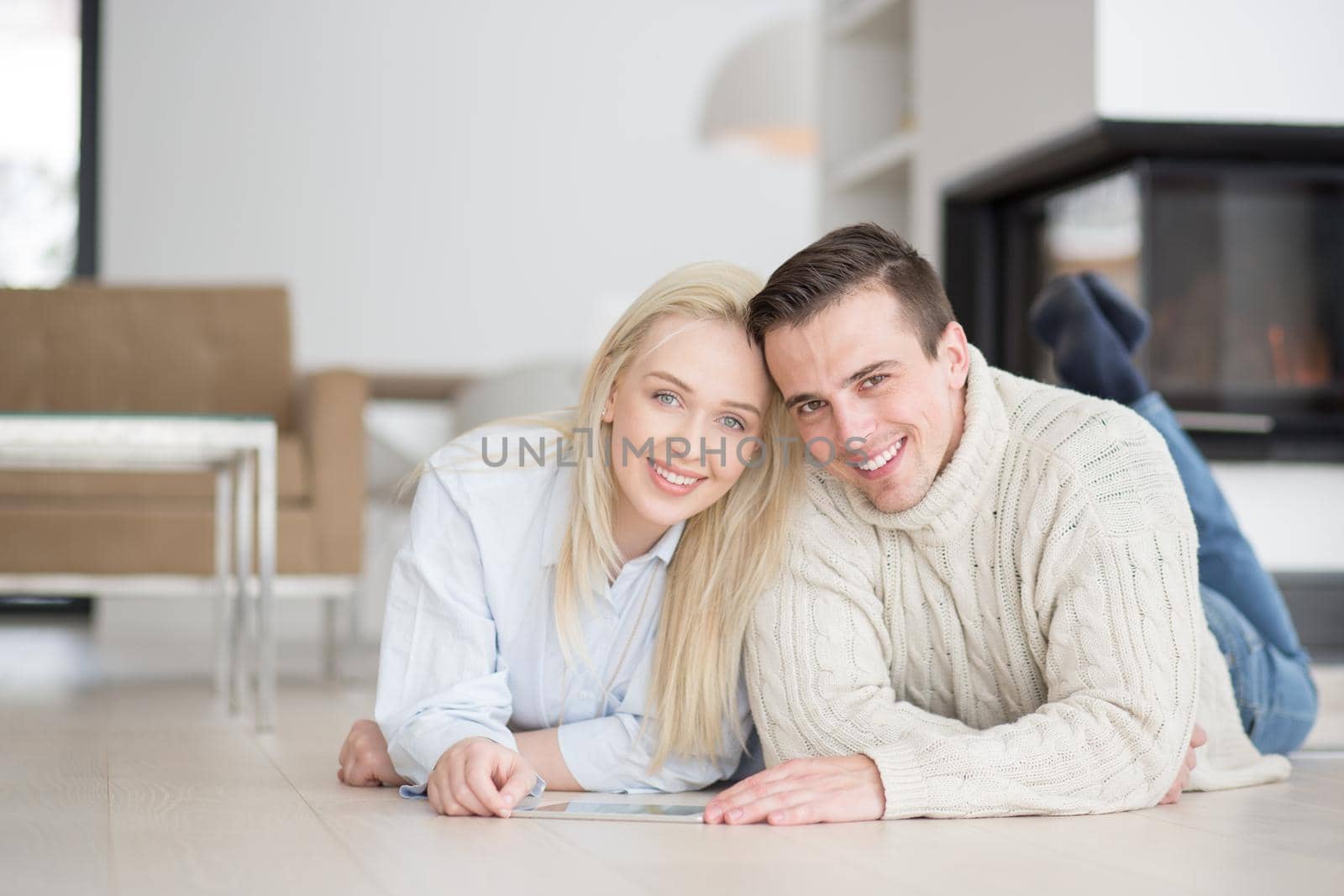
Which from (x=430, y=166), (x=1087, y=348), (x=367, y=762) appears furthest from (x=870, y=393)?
(x=430, y=166)

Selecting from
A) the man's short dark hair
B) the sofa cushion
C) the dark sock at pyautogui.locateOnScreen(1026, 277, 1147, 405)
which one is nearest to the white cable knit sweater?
the man's short dark hair

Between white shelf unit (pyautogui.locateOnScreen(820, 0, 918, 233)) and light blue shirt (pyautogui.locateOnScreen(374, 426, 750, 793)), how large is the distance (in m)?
3.13

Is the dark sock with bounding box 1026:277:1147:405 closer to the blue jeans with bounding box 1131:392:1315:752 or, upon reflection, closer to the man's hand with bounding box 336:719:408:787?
the blue jeans with bounding box 1131:392:1315:752

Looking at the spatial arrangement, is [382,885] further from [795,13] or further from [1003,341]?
[795,13]

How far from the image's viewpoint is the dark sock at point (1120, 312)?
2391mm

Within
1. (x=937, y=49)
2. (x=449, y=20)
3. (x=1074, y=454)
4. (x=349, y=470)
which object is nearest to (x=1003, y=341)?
(x=937, y=49)

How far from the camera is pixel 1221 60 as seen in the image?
11.1 feet

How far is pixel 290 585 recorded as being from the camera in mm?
3178

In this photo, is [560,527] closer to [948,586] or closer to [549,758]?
[549,758]

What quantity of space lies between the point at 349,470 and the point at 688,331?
1.72m

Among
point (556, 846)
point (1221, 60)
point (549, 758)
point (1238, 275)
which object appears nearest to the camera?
point (556, 846)

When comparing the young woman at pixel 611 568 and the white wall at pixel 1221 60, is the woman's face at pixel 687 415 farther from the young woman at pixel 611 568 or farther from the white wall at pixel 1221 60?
the white wall at pixel 1221 60

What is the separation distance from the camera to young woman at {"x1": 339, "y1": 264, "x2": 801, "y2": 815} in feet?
5.46

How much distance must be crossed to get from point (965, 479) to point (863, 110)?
11.2 ft
